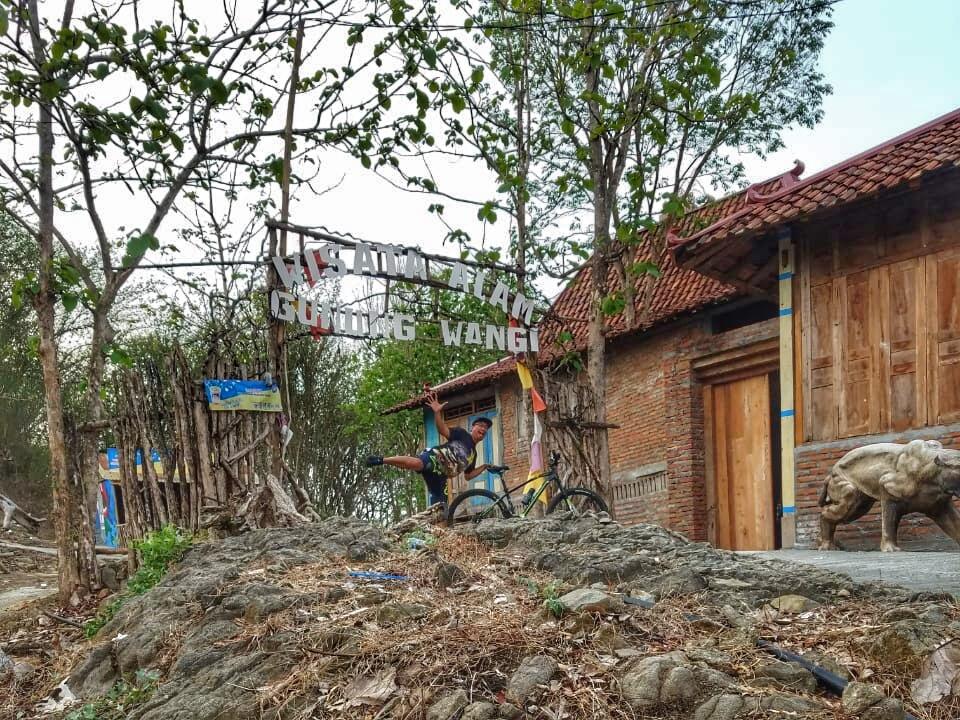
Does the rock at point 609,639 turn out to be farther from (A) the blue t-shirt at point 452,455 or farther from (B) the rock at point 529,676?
(A) the blue t-shirt at point 452,455

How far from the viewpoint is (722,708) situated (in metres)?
3.62

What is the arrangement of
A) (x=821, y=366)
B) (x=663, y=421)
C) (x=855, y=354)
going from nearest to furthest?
(x=855, y=354) < (x=821, y=366) < (x=663, y=421)

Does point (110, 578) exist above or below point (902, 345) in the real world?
below

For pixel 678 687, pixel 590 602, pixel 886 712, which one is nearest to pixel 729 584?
pixel 590 602

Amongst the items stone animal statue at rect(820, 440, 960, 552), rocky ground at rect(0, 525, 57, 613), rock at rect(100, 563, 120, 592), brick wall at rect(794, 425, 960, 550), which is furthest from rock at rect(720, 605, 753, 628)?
rocky ground at rect(0, 525, 57, 613)

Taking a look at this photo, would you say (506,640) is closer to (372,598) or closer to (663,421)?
(372,598)

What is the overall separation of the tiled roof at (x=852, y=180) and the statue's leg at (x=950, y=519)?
107 inches

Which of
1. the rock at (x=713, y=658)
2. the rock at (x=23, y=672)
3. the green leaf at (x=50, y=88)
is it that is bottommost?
the rock at (x=23, y=672)

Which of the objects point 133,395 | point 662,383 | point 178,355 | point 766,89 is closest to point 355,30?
point 178,355

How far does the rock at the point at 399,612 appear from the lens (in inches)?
184

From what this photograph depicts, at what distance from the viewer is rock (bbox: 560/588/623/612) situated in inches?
181

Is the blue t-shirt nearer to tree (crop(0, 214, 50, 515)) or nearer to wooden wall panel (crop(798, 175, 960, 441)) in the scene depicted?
wooden wall panel (crop(798, 175, 960, 441))

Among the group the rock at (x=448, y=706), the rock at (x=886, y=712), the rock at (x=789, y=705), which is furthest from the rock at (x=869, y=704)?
the rock at (x=448, y=706)

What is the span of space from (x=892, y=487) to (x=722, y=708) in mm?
4477
